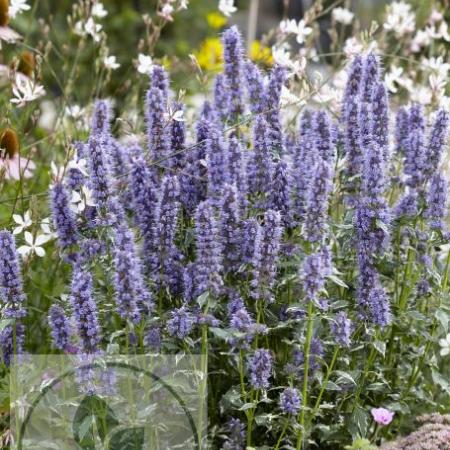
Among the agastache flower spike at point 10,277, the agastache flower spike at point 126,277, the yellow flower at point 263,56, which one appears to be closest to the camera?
the agastache flower spike at point 126,277

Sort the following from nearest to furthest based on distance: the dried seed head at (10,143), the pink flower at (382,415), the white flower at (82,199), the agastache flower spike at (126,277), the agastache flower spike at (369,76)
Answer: the agastache flower spike at (126,277) < the white flower at (82,199) < the pink flower at (382,415) < the agastache flower spike at (369,76) < the dried seed head at (10,143)

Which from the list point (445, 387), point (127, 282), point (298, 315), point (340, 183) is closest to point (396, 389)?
point (445, 387)

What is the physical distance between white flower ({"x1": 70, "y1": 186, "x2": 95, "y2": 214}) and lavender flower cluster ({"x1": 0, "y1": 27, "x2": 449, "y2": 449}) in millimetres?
36

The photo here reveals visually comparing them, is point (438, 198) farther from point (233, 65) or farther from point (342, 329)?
point (233, 65)

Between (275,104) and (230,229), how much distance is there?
50cm

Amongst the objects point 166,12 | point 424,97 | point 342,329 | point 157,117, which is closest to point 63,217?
point 157,117

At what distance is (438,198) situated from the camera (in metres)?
2.67

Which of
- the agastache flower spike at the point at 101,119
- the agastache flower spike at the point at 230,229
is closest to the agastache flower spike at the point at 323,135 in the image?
the agastache flower spike at the point at 230,229

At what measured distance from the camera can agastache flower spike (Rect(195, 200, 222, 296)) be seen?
7.84 ft

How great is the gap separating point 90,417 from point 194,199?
789 millimetres

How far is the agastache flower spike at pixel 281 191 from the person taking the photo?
269 centimetres

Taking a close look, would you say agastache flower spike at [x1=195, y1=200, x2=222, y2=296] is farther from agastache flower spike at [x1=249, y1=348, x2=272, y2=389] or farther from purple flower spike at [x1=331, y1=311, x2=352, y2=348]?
purple flower spike at [x1=331, y1=311, x2=352, y2=348]

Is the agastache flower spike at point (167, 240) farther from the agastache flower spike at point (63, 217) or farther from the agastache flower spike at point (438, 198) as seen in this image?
the agastache flower spike at point (438, 198)

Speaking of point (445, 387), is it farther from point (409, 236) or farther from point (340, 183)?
point (340, 183)
